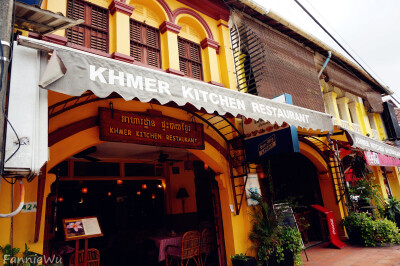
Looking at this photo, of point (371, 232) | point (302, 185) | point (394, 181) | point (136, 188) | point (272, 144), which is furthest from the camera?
point (394, 181)

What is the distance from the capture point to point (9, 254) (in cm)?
359

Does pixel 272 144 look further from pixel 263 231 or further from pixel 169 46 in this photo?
pixel 169 46

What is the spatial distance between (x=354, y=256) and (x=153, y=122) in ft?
22.2

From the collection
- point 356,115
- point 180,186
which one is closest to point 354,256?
point 180,186

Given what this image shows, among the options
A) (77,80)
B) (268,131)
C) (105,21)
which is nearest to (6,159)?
(77,80)

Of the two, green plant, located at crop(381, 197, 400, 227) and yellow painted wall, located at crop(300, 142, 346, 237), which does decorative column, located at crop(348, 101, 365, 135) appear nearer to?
green plant, located at crop(381, 197, 400, 227)

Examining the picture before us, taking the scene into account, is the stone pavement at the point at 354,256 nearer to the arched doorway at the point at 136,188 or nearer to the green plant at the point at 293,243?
the green plant at the point at 293,243

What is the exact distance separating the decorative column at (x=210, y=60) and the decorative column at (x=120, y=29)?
94.4 inches

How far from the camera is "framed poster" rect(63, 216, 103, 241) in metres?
4.20

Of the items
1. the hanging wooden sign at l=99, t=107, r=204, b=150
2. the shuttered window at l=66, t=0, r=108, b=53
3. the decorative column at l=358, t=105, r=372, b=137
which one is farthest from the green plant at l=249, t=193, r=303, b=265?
the decorative column at l=358, t=105, r=372, b=137

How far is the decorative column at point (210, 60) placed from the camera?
755cm

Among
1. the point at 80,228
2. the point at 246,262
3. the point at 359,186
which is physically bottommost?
the point at 246,262

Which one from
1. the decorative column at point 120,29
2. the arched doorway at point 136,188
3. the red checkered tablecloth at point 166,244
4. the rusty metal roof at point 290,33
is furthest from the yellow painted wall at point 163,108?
the red checkered tablecloth at point 166,244

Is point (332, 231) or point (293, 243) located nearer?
point (293, 243)
